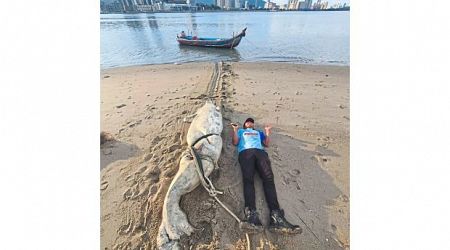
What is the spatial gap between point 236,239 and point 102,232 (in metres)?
1.13

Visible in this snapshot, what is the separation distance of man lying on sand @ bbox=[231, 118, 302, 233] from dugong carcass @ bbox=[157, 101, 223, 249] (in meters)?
0.29

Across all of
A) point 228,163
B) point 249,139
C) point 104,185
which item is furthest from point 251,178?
point 104,185

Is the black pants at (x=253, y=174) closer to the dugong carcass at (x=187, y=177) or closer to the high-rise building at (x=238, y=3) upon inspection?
the dugong carcass at (x=187, y=177)

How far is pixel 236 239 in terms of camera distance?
214 centimetres

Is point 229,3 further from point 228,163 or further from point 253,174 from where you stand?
point 253,174

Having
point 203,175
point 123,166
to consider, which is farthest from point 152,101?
point 203,175

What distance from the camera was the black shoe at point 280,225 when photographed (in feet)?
7.08

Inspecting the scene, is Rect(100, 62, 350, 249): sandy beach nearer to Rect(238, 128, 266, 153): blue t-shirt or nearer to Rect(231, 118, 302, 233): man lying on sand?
Rect(231, 118, 302, 233): man lying on sand

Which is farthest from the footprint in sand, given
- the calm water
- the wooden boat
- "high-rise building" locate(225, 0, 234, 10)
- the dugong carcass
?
"high-rise building" locate(225, 0, 234, 10)

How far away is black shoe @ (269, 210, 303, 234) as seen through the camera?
7.08 feet

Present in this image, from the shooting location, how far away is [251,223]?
217cm

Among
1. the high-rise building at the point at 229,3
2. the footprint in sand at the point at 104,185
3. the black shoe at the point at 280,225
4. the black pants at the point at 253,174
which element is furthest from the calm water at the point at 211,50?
the black shoe at the point at 280,225
